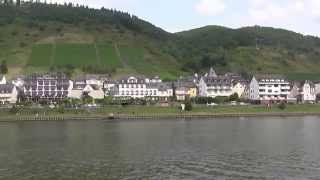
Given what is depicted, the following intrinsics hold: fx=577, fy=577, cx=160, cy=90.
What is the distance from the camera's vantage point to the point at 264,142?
208 feet

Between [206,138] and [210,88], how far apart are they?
8196 cm

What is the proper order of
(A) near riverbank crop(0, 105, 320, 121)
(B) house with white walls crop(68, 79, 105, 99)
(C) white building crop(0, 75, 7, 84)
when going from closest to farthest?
(A) near riverbank crop(0, 105, 320, 121) < (B) house with white walls crop(68, 79, 105, 99) < (C) white building crop(0, 75, 7, 84)

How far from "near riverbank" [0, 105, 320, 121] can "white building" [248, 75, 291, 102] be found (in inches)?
823

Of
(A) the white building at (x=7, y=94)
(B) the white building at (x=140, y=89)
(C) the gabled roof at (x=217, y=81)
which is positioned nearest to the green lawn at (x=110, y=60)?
(B) the white building at (x=140, y=89)

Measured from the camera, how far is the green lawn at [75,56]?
184m

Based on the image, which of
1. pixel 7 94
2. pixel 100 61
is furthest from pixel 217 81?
pixel 7 94

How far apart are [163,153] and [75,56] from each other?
14057 cm

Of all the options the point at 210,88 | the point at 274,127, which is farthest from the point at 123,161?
the point at 210,88

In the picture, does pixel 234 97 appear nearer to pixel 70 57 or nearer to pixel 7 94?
pixel 7 94

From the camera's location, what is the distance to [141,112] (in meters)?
119

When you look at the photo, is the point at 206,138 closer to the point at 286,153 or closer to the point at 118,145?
the point at 118,145

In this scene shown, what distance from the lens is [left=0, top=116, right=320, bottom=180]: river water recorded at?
4275cm

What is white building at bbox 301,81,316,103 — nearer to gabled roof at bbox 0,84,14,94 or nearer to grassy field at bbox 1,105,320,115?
grassy field at bbox 1,105,320,115

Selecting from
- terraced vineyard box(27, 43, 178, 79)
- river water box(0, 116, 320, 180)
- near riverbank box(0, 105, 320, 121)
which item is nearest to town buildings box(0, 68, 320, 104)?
near riverbank box(0, 105, 320, 121)
